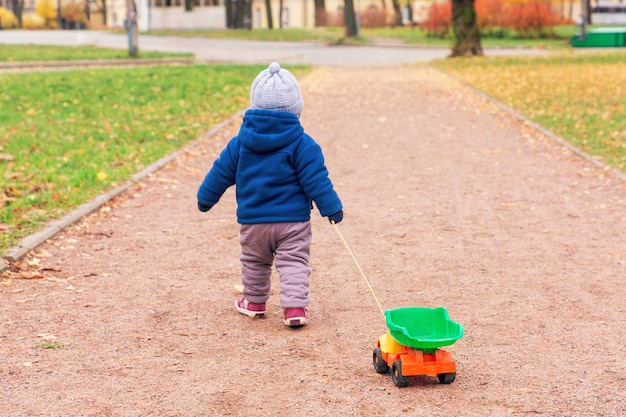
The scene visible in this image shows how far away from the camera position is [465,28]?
1268 inches

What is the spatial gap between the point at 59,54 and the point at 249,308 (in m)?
25.9

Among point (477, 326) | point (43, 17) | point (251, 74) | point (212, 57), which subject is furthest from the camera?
point (43, 17)

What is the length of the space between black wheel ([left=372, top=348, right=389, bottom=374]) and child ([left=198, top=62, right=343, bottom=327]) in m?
0.87

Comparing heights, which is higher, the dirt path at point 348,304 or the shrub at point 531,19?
the shrub at point 531,19

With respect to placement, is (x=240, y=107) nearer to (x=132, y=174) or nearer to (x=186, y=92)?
(x=186, y=92)

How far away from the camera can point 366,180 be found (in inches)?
423

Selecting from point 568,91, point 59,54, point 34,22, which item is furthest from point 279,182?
point 34,22

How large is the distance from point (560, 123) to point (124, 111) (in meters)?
7.20

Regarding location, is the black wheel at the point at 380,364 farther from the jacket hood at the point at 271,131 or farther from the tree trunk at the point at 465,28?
the tree trunk at the point at 465,28

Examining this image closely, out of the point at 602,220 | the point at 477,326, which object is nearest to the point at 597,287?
the point at 477,326

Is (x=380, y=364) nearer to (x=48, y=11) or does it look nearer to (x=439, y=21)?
(x=439, y=21)

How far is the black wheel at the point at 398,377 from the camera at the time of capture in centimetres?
451

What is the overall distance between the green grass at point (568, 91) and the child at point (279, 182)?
20.7 feet

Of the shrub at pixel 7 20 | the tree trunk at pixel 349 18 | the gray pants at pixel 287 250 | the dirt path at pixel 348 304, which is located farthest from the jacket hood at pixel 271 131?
the shrub at pixel 7 20
